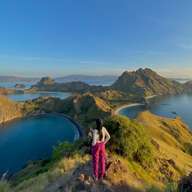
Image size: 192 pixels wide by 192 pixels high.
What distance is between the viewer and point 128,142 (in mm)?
22156

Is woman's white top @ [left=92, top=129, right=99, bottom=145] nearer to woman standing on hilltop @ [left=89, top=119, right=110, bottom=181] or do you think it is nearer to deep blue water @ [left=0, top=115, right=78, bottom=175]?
woman standing on hilltop @ [left=89, top=119, right=110, bottom=181]

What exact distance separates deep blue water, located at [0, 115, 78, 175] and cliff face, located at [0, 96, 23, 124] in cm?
963

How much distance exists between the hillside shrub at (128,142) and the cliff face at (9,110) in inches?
6044

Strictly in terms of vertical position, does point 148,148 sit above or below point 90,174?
below

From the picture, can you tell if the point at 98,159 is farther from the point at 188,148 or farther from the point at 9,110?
the point at 9,110

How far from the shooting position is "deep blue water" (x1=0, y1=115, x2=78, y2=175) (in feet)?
312

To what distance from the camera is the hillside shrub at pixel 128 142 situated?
21.7m

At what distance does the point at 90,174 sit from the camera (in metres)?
12.3

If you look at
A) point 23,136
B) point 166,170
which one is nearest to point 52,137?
point 23,136

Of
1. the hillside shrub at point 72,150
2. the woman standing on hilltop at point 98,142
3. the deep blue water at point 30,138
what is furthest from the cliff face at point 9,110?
the woman standing on hilltop at point 98,142

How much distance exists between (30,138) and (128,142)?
358ft

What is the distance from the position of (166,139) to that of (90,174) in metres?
68.3

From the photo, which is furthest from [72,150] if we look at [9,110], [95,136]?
[9,110]

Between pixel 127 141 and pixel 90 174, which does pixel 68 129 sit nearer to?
pixel 127 141
